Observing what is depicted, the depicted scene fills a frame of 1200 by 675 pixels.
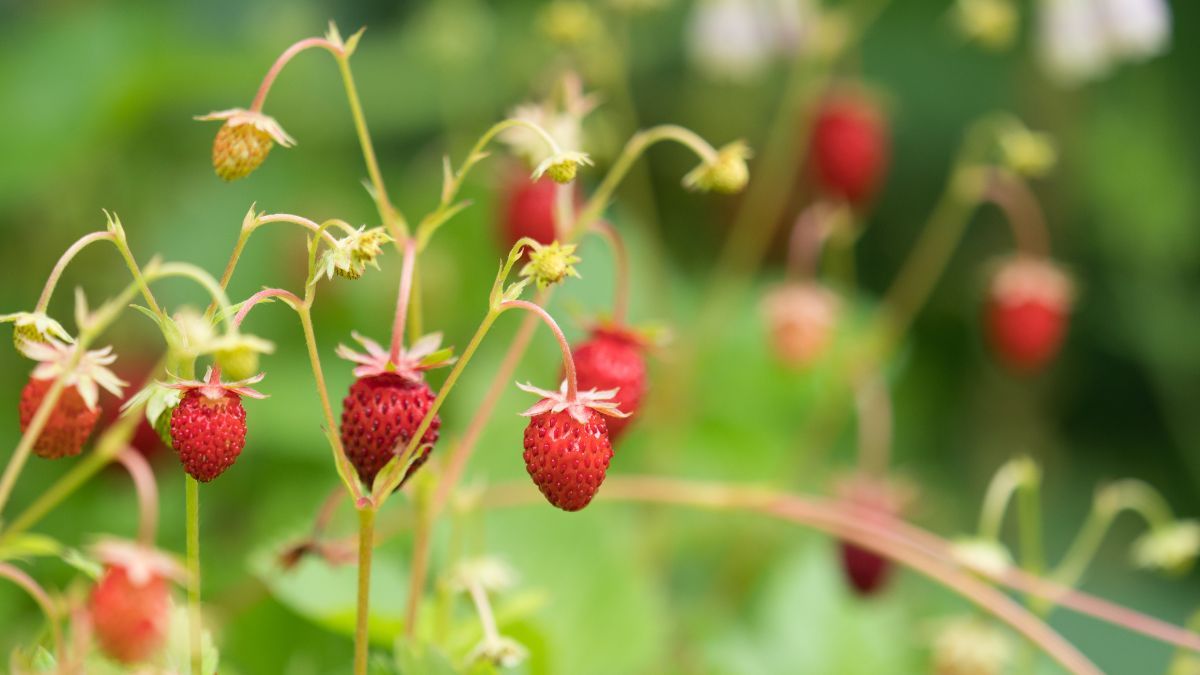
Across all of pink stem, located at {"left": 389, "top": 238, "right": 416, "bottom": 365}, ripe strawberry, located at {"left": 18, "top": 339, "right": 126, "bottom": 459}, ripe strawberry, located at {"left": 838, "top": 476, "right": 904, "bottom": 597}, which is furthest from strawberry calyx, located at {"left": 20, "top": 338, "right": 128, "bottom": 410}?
ripe strawberry, located at {"left": 838, "top": 476, "right": 904, "bottom": 597}

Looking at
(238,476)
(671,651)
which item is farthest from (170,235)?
(671,651)

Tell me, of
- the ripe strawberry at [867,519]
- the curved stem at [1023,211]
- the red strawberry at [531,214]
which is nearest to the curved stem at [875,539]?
the ripe strawberry at [867,519]

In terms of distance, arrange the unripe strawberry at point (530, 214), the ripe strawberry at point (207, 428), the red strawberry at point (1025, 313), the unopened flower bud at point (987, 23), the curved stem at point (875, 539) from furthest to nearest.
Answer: the red strawberry at point (1025, 313), the unopened flower bud at point (987, 23), the unripe strawberry at point (530, 214), the curved stem at point (875, 539), the ripe strawberry at point (207, 428)

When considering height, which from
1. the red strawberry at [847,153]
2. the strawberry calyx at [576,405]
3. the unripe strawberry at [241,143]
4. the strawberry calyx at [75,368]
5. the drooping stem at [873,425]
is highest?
the red strawberry at [847,153]

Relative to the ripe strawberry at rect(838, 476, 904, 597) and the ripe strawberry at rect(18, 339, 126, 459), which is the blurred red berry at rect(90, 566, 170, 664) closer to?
the ripe strawberry at rect(18, 339, 126, 459)

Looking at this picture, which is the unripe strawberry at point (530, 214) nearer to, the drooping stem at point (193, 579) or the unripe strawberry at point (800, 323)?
the unripe strawberry at point (800, 323)

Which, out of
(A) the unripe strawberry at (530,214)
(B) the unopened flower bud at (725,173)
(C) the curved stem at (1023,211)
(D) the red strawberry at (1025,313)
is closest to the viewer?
(B) the unopened flower bud at (725,173)

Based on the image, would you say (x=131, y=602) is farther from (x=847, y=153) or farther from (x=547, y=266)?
(x=847, y=153)

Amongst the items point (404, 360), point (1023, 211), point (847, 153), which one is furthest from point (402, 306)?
point (1023, 211)
